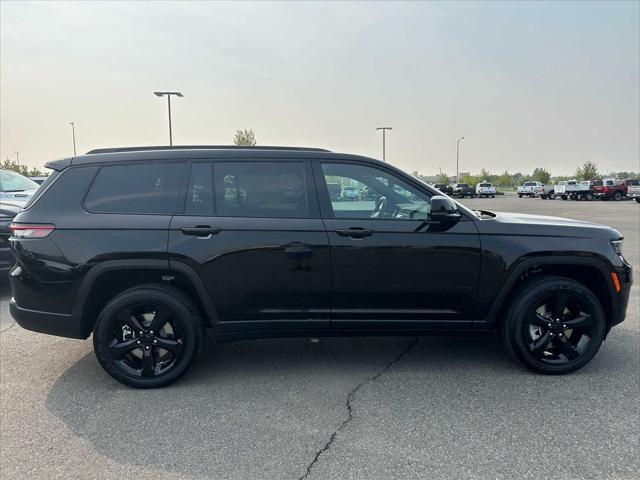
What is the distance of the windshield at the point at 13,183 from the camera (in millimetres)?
7223

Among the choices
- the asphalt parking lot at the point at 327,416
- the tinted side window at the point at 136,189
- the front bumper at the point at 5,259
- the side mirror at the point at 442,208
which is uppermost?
the tinted side window at the point at 136,189

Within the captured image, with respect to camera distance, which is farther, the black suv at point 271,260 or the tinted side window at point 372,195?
the tinted side window at point 372,195

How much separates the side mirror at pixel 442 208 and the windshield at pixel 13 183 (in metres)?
7.15

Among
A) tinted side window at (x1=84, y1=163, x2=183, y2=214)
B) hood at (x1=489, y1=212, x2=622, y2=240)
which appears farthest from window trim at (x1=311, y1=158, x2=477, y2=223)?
tinted side window at (x1=84, y1=163, x2=183, y2=214)

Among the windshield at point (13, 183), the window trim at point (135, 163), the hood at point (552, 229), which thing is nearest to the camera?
the window trim at point (135, 163)

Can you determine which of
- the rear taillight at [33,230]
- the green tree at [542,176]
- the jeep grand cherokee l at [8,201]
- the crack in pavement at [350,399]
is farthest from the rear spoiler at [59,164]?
the green tree at [542,176]

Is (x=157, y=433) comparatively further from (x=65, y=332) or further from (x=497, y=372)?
(x=497, y=372)

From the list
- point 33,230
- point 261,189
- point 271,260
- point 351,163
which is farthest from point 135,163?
point 351,163

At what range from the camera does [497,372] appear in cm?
350

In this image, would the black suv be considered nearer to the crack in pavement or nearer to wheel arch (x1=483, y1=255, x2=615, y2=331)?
wheel arch (x1=483, y1=255, x2=615, y2=331)

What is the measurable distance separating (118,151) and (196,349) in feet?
5.73

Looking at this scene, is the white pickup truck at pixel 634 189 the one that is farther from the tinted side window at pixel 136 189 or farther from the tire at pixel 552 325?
the tinted side window at pixel 136 189

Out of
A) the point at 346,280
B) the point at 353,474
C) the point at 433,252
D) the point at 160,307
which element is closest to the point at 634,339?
the point at 433,252

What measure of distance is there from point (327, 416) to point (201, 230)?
1607 mm
